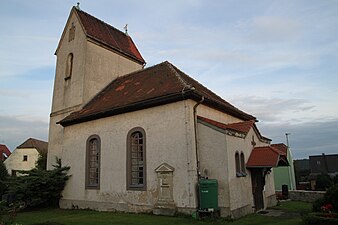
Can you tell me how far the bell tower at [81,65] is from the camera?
19.5 metres

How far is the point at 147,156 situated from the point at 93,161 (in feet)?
15.1

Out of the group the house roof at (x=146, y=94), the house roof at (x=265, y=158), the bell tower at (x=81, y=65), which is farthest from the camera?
→ the bell tower at (x=81, y=65)

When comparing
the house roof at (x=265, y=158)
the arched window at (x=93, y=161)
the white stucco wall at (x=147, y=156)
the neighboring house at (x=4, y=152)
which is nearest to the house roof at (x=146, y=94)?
the white stucco wall at (x=147, y=156)

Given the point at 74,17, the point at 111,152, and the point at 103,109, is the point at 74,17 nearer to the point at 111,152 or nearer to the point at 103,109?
the point at 103,109

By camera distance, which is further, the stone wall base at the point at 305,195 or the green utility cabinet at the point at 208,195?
the stone wall base at the point at 305,195

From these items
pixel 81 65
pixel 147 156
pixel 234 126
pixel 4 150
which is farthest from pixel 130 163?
pixel 4 150

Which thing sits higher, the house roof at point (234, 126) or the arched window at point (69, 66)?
the arched window at point (69, 66)

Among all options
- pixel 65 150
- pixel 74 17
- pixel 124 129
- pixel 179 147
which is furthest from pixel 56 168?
pixel 74 17

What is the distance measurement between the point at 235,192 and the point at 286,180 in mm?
22461

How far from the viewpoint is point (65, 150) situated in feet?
59.7

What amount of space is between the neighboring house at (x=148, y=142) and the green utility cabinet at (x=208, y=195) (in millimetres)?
377

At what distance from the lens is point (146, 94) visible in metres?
14.7

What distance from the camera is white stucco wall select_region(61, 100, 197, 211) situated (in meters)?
12.4

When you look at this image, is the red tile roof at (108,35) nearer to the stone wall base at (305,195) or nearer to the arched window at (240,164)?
the arched window at (240,164)
